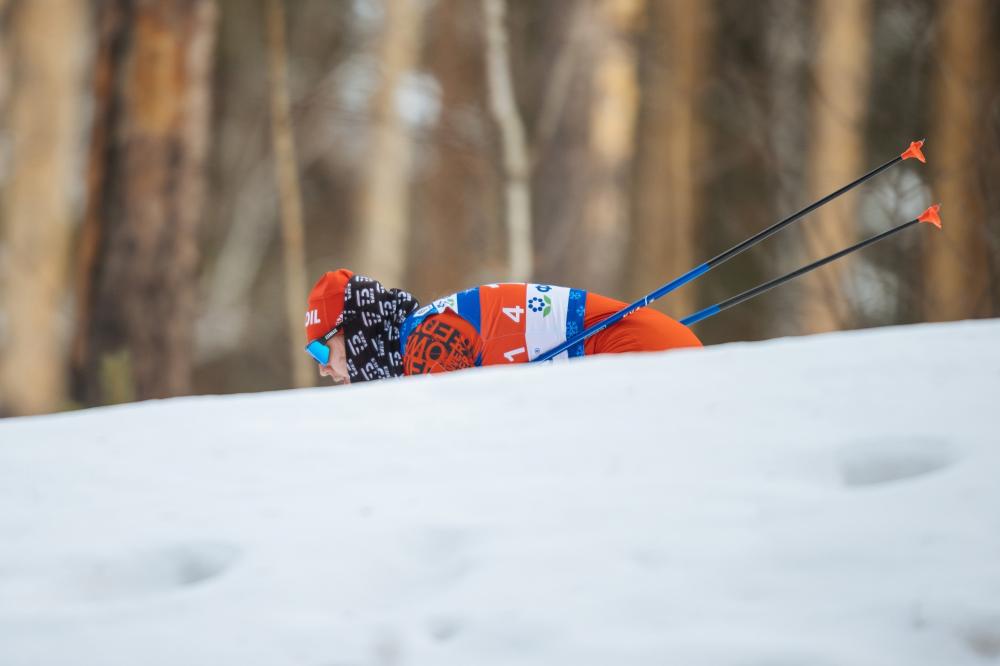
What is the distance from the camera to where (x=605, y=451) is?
210 centimetres

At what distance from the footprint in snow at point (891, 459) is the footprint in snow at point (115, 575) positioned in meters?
1.12

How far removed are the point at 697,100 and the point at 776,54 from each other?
133 cm

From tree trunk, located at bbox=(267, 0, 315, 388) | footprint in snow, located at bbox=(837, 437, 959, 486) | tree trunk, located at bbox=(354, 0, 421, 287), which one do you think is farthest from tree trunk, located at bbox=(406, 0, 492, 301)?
footprint in snow, located at bbox=(837, 437, 959, 486)

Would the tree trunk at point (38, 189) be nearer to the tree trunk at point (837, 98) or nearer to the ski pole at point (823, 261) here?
the tree trunk at point (837, 98)

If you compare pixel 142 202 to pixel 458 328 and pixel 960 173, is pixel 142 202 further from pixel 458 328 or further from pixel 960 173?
pixel 960 173

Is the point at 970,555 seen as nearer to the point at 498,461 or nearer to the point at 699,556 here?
the point at 699,556

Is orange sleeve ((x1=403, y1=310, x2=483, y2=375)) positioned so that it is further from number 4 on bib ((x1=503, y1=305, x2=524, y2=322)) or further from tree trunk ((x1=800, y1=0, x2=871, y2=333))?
tree trunk ((x1=800, y1=0, x2=871, y2=333))

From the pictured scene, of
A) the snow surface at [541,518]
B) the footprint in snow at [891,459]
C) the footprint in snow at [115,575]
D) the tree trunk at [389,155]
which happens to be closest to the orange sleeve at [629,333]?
the snow surface at [541,518]

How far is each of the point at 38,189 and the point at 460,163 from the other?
5.05 m

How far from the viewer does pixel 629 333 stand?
129 inches

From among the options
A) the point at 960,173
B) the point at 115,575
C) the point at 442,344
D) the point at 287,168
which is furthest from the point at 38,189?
the point at 115,575

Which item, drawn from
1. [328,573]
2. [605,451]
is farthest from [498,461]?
[328,573]

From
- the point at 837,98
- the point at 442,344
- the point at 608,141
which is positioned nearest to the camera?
the point at 442,344

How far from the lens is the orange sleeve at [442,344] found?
314cm
